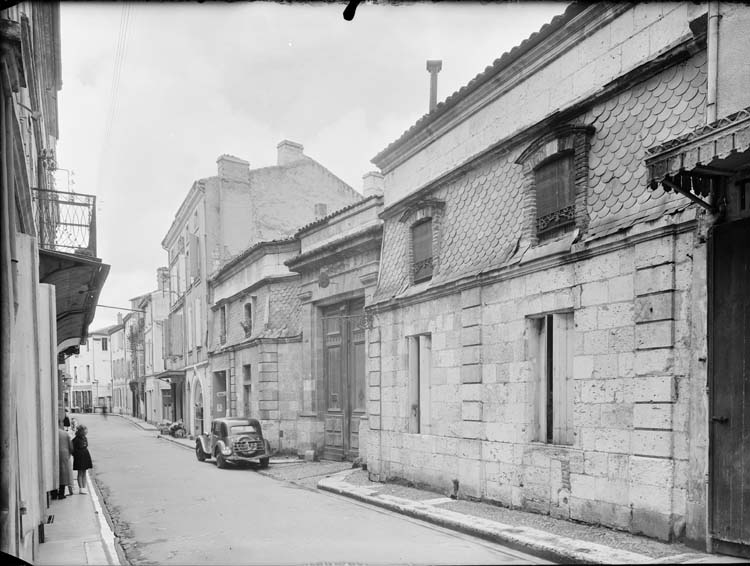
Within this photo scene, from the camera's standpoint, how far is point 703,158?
5.60 meters

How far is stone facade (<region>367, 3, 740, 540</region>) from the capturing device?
6.85 m

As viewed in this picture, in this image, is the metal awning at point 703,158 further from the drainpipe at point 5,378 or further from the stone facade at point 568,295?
the drainpipe at point 5,378

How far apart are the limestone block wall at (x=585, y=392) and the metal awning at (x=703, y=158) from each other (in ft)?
1.95

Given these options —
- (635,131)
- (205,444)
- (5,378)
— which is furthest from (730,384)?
(205,444)

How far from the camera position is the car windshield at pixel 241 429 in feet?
56.7

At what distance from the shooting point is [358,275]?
1650 centimetres

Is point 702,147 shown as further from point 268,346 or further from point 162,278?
point 162,278

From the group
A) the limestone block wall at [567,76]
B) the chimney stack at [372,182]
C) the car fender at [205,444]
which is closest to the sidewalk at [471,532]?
Answer: the limestone block wall at [567,76]

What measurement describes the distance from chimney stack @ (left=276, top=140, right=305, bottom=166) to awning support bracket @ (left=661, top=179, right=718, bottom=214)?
24.5 m

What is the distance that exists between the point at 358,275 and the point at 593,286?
917cm

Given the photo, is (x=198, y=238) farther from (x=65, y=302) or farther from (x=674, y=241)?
(x=674, y=241)

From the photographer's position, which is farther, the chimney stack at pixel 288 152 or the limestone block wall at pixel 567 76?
the chimney stack at pixel 288 152

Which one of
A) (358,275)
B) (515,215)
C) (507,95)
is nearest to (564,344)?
(515,215)

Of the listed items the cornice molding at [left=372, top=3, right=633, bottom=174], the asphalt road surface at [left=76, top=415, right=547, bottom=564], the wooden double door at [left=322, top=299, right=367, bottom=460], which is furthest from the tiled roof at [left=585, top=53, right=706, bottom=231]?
the wooden double door at [left=322, top=299, right=367, bottom=460]
